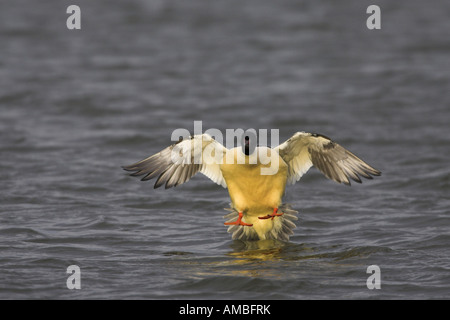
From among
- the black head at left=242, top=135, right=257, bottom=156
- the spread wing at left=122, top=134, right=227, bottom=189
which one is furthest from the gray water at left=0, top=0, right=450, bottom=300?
the black head at left=242, top=135, right=257, bottom=156

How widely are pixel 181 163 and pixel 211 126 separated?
6370 mm

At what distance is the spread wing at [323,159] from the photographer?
944 cm

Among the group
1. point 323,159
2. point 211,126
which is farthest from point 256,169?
point 211,126

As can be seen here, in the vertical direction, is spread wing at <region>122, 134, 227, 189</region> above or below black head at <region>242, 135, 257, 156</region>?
below

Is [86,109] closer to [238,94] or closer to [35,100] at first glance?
[35,100]

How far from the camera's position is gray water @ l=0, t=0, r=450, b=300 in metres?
8.59

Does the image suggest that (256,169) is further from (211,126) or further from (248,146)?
(211,126)

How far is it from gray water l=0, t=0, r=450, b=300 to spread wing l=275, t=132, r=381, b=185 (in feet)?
2.86

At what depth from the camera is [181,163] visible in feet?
31.9

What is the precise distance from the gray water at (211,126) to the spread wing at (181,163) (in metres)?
0.84

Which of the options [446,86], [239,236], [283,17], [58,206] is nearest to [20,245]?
[58,206]

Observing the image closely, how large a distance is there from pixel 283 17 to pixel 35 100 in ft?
33.8

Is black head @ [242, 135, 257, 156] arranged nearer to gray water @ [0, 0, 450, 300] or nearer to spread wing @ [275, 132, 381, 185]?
spread wing @ [275, 132, 381, 185]

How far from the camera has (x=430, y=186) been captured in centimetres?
1238
